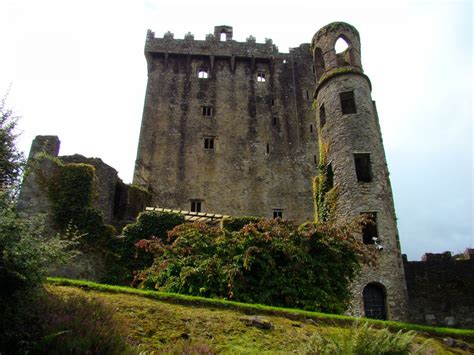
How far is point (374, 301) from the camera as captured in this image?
56.2ft

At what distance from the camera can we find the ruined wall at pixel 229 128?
31.5 m

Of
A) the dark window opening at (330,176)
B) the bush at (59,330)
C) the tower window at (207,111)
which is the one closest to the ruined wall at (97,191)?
the dark window opening at (330,176)

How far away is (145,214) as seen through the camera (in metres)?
17.6

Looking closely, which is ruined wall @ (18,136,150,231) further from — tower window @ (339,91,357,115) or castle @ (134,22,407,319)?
tower window @ (339,91,357,115)

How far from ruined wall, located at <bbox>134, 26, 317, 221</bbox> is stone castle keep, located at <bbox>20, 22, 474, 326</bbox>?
0.26ft

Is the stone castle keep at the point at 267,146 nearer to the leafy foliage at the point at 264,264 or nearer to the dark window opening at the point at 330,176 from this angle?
the dark window opening at the point at 330,176

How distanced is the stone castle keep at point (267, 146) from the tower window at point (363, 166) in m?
0.05

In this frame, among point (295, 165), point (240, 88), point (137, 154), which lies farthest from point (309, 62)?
point (137, 154)

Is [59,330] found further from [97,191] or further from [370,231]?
[97,191]

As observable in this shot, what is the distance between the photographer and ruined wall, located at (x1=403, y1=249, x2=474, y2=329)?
19.3 m

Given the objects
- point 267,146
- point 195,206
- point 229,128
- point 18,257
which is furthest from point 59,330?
point 229,128

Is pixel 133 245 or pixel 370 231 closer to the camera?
pixel 133 245

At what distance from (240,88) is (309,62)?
635 centimetres

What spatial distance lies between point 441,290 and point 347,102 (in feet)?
30.9
